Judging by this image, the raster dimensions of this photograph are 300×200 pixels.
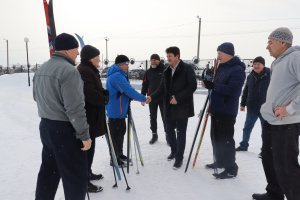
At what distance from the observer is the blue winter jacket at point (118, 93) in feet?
11.0

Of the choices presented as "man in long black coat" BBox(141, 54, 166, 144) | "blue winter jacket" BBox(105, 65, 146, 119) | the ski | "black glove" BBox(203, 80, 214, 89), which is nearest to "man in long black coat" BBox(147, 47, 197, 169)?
"black glove" BBox(203, 80, 214, 89)

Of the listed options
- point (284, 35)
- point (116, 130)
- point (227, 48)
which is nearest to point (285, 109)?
point (284, 35)

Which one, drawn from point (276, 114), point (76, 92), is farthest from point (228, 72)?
point (76, 92)

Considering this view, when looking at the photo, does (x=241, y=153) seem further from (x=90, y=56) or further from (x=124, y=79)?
(x=90, y=56)

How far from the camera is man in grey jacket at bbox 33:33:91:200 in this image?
183 cm

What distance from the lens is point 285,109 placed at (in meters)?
2.09

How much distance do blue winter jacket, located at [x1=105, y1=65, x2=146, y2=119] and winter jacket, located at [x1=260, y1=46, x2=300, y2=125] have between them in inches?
75.0

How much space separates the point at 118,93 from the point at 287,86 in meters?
2.30

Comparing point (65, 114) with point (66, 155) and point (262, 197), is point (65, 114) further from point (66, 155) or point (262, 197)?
point (262, 197)

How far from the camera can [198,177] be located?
3.27 metres

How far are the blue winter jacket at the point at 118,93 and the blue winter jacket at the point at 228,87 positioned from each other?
1161 millimetres

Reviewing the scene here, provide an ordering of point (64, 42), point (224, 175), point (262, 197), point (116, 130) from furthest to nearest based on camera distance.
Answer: point (116, 130), point (224, 175), point (262, 197), point (64, 42)

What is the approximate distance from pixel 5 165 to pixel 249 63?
2133 centimetres

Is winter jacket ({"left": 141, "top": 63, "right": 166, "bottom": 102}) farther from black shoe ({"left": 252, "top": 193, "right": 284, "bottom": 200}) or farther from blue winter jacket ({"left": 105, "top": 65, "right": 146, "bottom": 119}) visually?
black shoe ({"left": 252, "top": 193, "right": 284, "bottom": 200})
